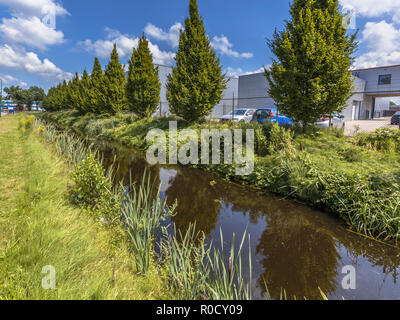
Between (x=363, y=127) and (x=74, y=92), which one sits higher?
(x=74, y=92)

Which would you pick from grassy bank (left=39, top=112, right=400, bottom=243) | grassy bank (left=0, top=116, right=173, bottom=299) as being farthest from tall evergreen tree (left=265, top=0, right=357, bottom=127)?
grassy bank (left=0, top=116, right=173, bottom=299)

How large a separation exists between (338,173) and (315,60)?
440cm

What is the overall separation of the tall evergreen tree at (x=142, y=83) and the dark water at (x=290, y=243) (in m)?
12.0

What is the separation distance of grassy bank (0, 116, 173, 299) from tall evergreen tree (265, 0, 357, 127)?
764cm

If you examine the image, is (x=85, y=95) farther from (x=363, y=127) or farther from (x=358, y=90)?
(x=358, y=90)

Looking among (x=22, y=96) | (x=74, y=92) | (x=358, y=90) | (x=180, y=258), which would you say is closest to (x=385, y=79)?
(x=358, y=90)

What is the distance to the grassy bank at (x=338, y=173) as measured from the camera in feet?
13.8

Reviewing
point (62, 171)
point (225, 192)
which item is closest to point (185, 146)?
point (225, 192)

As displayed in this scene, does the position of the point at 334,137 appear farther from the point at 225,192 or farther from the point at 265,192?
the point at 225,192

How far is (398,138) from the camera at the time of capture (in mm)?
6867

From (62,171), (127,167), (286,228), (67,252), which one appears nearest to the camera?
(67,252)

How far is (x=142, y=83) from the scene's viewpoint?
16.8 metres

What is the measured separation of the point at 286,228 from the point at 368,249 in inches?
52.3

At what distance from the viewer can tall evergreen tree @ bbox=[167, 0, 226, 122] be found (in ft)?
38.7
